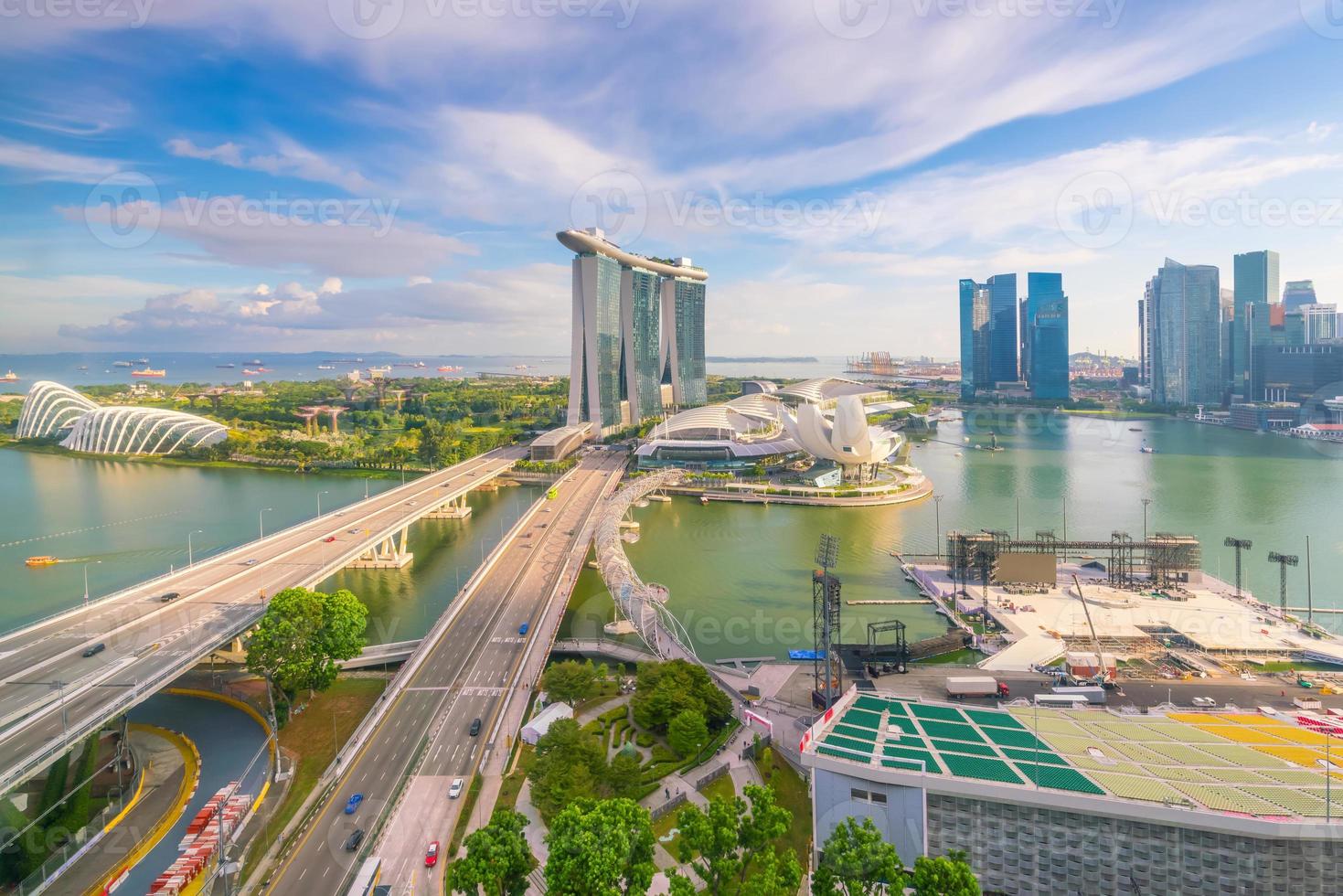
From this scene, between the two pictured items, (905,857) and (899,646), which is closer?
(905,857)

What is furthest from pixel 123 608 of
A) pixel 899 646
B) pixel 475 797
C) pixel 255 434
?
pixel 255 434

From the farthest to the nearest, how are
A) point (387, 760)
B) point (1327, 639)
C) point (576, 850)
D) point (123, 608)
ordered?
point (1327, 639)
point (123, 608)
point (387, 760)
point (576, 850)

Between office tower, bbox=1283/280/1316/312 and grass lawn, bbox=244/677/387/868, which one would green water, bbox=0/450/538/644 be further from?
office tower, bbox=1283/280/1316/312

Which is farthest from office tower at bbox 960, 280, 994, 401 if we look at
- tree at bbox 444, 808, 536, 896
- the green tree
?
tree at bbox 444, 808, 536, 896

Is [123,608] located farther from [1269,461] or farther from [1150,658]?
[1269,461]

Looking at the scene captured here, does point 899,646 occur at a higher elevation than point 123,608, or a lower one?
lower

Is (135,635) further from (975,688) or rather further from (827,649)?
(975,688)

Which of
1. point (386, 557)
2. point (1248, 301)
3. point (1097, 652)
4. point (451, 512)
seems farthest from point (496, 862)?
point (1248, 301)
